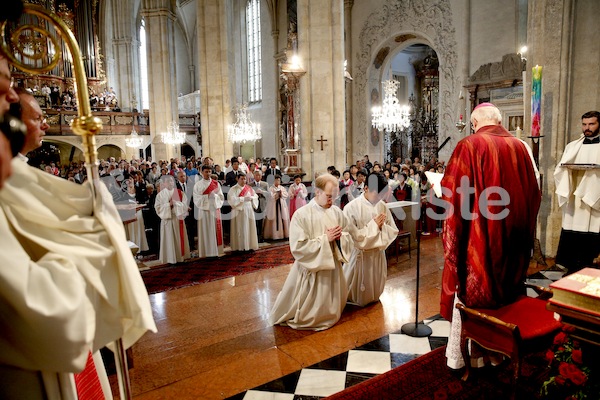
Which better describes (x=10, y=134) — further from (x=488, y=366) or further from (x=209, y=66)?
(x=209, y=66)

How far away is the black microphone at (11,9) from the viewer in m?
1.20

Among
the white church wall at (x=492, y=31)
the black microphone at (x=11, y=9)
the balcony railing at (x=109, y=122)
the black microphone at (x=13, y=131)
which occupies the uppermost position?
the white church wall at (x=492, y=31)

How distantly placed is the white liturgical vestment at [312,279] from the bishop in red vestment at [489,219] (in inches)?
58.5

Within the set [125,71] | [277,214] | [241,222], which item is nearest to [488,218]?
[241,222]

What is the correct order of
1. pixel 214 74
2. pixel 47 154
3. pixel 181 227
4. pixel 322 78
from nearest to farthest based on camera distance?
pixel 181 227 → pixel 322 78 → pixel 214 74 → pixel 47 154

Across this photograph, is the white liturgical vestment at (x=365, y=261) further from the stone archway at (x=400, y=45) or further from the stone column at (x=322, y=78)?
the stone archway at (x=400, y=45)

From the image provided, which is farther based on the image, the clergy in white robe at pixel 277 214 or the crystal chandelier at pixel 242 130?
the crystal chandelier at pixel 242 130

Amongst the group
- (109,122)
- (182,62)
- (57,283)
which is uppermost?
(182,62)

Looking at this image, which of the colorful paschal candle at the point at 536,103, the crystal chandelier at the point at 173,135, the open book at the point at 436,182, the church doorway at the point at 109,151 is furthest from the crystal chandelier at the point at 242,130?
the church doorway at the point at 109,151

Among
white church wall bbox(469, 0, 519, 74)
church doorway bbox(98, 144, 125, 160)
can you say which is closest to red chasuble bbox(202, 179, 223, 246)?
white church wall bbox(469, 0, 519, 74)

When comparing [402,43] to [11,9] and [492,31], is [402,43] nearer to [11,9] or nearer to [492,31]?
[492,31]

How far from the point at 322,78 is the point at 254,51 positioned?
17.0 meters

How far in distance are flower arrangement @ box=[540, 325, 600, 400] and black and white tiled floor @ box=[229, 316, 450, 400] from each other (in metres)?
1.41

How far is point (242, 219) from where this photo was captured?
8438 mm
